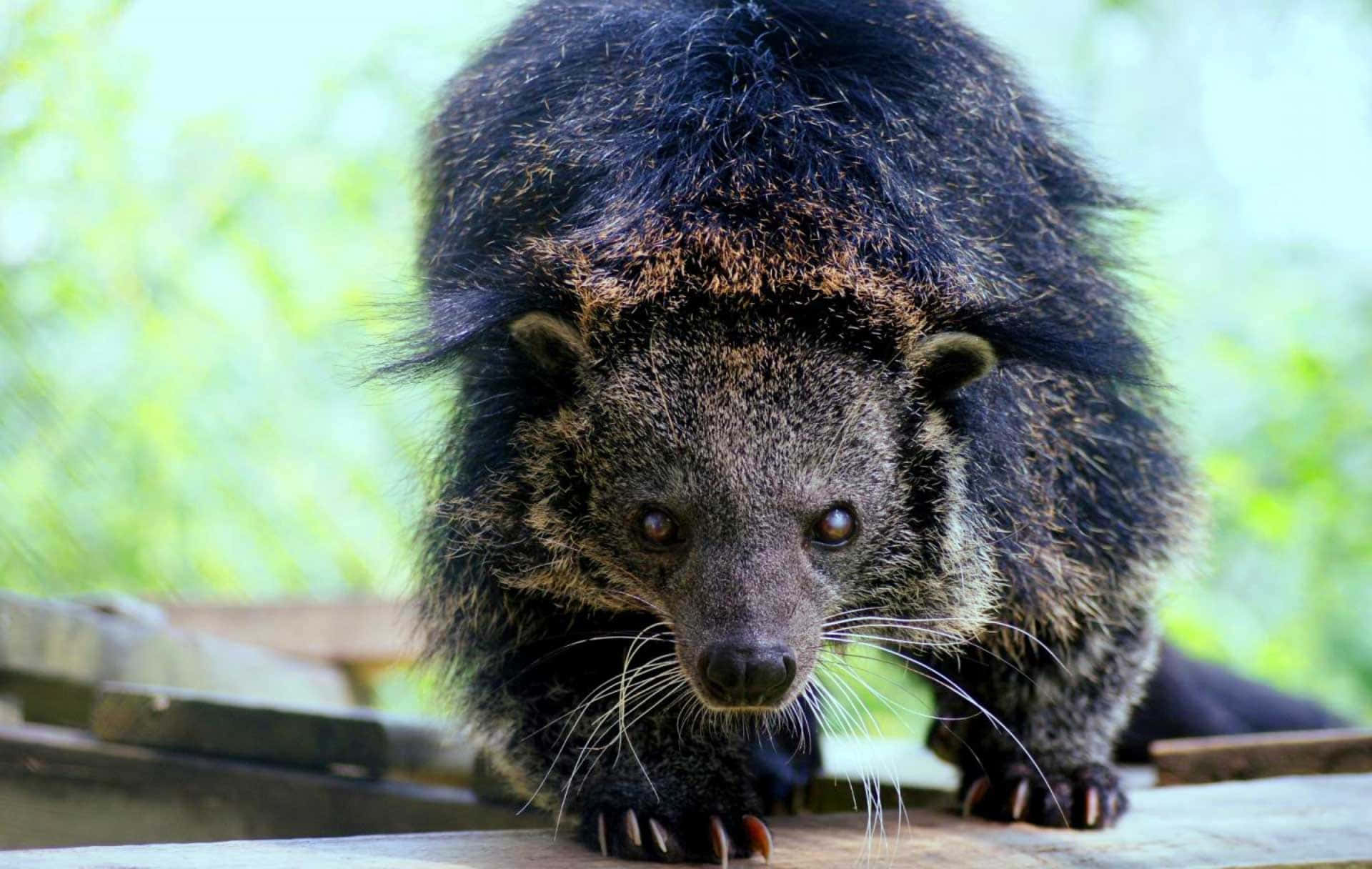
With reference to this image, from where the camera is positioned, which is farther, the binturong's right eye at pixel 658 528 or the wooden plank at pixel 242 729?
the wooden plank at pixel 242 729

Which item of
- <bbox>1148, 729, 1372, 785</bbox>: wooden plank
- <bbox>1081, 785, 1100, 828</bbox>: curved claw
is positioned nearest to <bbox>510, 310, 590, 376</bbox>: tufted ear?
<bbox>1081, 785, 1100, 828</bbox>: curved claw

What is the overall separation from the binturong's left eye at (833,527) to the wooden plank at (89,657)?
2.26m

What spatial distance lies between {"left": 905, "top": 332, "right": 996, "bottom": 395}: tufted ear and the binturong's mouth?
0.60 meters

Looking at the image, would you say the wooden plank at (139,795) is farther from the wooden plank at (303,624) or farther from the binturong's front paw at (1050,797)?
the wooden plank at (303,624)

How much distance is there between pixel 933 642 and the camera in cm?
274

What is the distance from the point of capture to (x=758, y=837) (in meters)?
2.47

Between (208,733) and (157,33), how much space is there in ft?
19.1

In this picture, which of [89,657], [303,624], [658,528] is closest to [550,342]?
[658,528]

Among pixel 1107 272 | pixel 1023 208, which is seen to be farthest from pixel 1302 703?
pixel 1023 208

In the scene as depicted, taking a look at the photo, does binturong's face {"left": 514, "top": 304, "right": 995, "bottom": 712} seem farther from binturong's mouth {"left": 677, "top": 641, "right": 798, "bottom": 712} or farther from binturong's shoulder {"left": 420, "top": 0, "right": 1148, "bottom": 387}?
binturong's shoulder {"left": 420, "top": 0, "right": 1148, "bottom": 387}

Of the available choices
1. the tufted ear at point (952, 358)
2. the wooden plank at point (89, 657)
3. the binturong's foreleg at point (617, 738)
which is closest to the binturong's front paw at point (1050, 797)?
the binturong's foreleg at point (617, 738)

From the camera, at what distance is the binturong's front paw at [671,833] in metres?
2.46

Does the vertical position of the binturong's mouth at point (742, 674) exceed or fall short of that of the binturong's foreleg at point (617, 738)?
it exceeds it

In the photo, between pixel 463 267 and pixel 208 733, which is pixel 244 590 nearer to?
pixel 208 733
